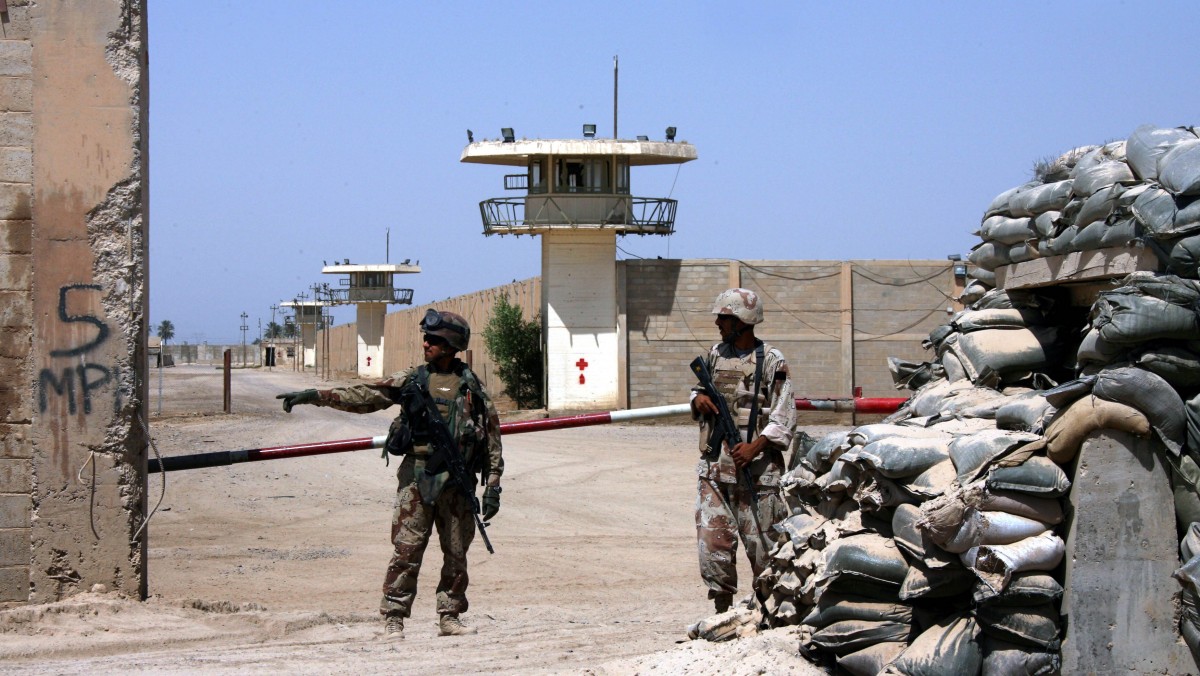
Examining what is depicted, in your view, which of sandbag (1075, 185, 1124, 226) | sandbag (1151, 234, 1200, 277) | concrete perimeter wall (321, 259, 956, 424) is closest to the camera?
sandbag (1151, 234, 1200, 277)

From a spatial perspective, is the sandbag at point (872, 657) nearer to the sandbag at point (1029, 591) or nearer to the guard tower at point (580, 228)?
the sandbag at point (1029, 591)

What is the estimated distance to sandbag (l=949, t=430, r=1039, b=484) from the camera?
466cm

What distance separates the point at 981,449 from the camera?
15.4 ft

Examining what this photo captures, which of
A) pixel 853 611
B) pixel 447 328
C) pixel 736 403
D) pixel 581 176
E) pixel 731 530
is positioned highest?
pixel 581 176

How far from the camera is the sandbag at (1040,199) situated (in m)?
5.86

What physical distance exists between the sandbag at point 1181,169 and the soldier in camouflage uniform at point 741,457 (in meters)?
2.14

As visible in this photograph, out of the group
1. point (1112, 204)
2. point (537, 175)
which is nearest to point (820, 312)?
point (537, 175)

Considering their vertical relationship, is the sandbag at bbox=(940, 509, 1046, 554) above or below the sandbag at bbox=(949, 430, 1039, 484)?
below

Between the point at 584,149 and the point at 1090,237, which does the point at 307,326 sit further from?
the point at 1090,237

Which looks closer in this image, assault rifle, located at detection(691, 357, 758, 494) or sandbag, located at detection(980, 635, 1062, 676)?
sandbag, located at detection(980, 635, 1062, 676)

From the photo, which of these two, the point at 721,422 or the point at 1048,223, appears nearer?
the point at 1048,223

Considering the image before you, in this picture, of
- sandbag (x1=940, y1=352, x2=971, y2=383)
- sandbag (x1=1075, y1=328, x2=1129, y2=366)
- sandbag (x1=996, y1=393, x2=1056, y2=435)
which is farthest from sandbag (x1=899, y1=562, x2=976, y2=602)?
sandbag (x1=940, y1=352, x2=971, y2=383)

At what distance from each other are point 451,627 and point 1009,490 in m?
3.18

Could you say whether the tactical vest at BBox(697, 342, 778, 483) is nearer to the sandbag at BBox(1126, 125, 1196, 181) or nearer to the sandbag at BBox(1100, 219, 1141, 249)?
the sandbag at BBox(1100, 219, 1141, 249)
